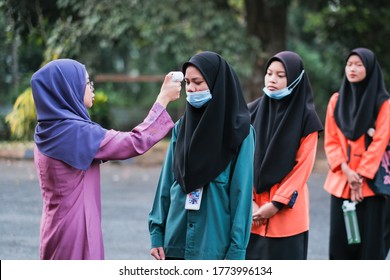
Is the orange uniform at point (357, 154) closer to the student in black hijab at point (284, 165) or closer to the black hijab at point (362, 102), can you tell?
the black hijab at point (362, 102)

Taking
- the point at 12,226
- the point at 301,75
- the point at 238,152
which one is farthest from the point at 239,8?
the point at 238,152

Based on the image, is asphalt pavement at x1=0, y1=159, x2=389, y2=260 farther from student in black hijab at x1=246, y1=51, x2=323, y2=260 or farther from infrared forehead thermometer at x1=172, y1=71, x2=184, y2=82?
infrared forehead thermometer at x1=172, y1=71, x2=184, y2=82

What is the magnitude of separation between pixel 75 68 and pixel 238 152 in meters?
1.00

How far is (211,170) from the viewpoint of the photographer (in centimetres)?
402

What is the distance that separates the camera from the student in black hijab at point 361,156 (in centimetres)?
612

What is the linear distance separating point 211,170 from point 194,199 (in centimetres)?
19

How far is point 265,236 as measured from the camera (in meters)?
4.93

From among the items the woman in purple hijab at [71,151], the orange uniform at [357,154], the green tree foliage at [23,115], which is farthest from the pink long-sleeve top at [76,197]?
the green tree foliage at [23,115]

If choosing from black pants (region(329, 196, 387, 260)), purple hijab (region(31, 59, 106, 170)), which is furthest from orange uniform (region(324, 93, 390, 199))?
purple hijab (region(31, 59, 106, 170))

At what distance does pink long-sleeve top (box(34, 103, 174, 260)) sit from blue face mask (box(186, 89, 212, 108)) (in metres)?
0.30

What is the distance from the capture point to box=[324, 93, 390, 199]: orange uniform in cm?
607

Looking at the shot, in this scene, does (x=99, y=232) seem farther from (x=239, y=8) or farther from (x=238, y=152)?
(x=239, y=8)

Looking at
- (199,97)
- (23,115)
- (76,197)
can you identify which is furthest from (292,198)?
(23,115)

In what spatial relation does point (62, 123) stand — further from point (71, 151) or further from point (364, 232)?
point (364, 232)
